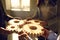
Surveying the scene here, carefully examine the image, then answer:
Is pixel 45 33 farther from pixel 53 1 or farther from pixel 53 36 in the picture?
pixel 53 1

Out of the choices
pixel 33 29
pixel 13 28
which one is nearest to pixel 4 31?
pixel 13 28

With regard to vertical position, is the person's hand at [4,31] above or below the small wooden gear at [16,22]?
Answer: below

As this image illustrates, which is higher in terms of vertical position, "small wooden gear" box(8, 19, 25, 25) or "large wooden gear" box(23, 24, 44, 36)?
"small wooden gear" box(8, 19, 25, 25)

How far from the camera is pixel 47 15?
116cm

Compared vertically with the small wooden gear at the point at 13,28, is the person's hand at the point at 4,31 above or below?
below

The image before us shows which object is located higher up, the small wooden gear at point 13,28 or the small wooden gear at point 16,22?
the small wooden gear at point 16,22

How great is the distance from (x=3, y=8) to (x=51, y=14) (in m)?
0.35

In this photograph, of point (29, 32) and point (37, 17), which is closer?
point (29, 32)

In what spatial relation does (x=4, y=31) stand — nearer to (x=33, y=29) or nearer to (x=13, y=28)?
(x=13, y=28)

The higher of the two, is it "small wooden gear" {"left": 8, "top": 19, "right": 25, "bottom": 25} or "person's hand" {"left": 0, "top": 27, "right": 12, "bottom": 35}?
Answer: "small wooden gear" {"left": 8, "top": 19, "right": 25, "bottom": 25}

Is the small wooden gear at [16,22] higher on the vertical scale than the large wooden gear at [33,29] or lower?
higher

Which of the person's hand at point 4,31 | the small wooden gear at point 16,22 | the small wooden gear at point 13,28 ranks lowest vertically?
the person's hand at point 4,31

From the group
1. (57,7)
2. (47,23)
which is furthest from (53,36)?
(57,7)

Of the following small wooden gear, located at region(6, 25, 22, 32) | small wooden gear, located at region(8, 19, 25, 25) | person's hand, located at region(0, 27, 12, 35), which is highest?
small wooden gear, located at region(8, 19, 25, 25)
